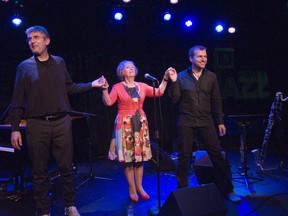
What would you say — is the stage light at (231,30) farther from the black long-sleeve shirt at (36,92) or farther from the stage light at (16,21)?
the black long-sleeve shirt at (36,92)

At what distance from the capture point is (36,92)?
332cm

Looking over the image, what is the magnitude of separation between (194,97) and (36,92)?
1984mm

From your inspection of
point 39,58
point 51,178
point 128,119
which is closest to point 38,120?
point 39,58

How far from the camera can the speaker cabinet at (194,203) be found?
9.33 ft

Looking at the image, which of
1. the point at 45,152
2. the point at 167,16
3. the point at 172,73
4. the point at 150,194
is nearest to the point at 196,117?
the point at 172,73

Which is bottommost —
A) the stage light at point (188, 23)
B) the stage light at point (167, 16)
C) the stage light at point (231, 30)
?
the stage light at point (231, 30)

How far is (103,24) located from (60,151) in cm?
450

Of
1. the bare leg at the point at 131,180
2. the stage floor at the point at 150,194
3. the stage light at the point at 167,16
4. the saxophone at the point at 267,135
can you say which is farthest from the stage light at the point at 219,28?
the bare leg at the point at 131,180

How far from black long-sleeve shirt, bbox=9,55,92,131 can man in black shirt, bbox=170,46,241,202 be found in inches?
58.0

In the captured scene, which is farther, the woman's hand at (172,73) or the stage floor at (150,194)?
the stage floor at (150,194)

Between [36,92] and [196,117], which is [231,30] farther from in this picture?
[36,92]

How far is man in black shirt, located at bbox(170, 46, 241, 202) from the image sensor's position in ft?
12.9

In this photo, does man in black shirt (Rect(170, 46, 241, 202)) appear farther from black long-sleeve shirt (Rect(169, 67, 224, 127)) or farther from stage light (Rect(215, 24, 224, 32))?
stage light (Rect(215, 24, 224, 32))

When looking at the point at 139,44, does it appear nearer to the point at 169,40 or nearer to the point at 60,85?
the point at 169,40
